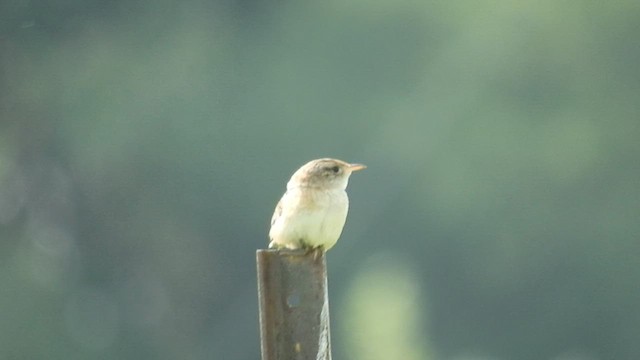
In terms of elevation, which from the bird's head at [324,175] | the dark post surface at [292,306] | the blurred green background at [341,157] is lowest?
the dark post surface at [292,306]

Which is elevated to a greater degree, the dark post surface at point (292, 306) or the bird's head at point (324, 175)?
the bird's head at point (324, 175)

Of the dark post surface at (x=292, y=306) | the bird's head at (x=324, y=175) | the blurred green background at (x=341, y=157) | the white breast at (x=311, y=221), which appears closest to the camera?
the dark post surface at (x=292, y=306)

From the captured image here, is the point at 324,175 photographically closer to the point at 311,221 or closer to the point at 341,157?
the point at 311,221

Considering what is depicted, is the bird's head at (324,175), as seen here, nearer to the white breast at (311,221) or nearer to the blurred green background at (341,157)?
the white breast at (311,221)

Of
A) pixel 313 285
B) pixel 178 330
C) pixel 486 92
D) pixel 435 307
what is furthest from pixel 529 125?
pixel 313 285

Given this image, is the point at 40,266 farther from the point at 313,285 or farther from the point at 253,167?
the point at 313,285

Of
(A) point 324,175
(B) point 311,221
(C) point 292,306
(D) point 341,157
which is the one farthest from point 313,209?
(D) point 341,157

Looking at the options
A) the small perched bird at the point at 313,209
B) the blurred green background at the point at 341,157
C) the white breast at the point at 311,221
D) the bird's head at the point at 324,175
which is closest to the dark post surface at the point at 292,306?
the small perched bird at the point at 313,209
